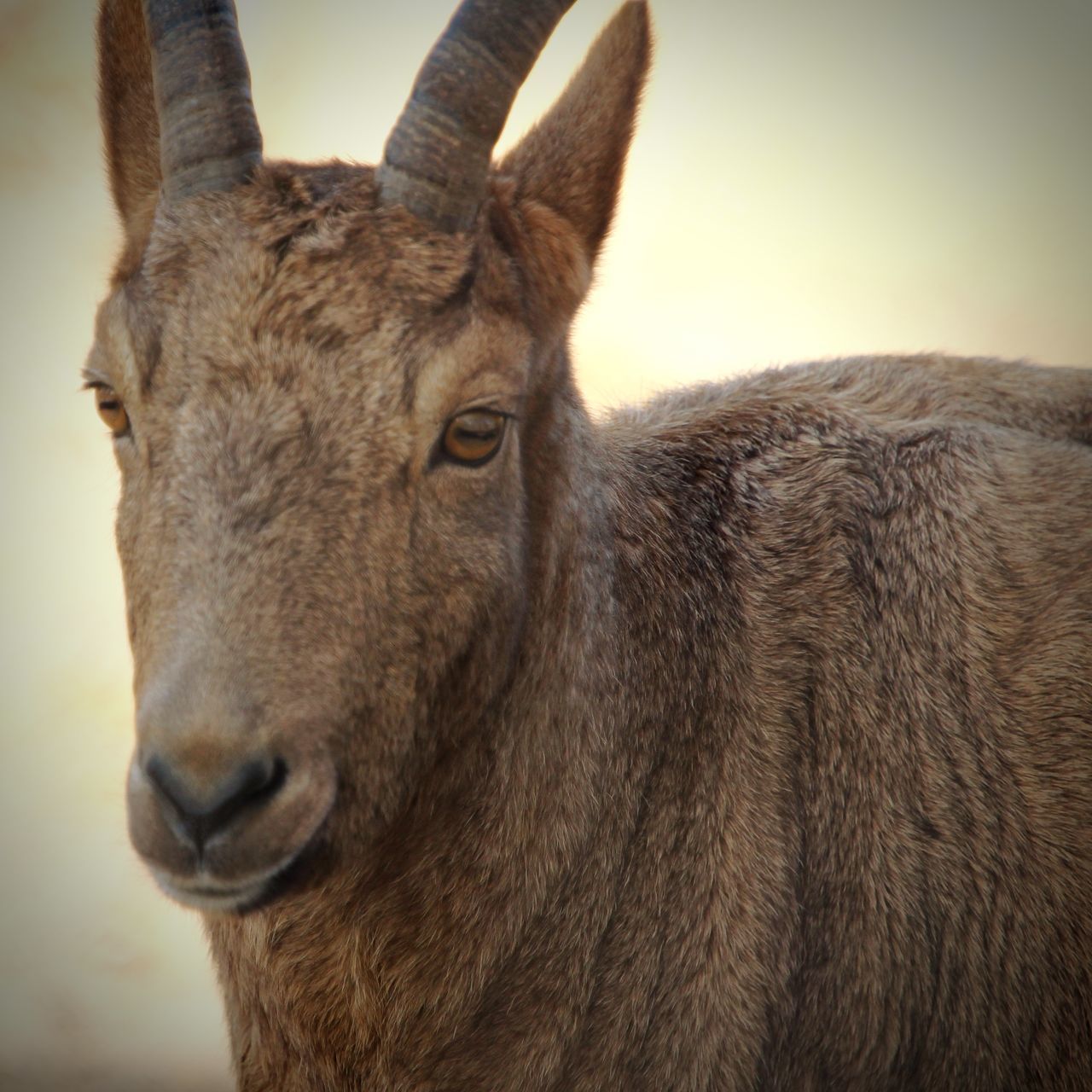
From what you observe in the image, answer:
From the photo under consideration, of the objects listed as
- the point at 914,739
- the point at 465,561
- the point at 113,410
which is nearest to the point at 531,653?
the point at 465,561

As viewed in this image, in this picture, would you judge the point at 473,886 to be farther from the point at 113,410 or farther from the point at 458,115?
the point at 458,115

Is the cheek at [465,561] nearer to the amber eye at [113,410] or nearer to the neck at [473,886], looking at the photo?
the neck at [473,886]

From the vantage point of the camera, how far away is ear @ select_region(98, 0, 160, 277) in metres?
3.19

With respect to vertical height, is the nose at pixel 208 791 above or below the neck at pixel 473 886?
above

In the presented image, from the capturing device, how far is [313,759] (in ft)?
7.32

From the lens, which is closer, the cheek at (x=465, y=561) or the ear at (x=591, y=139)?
the cheek at (x=465, y=561)

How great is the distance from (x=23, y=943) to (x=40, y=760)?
1.11 metres

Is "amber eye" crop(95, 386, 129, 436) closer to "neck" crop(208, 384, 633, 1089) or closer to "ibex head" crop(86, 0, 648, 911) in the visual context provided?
"ibex head" crop(86, 0, 648, 911)

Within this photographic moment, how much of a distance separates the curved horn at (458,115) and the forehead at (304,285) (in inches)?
2.8

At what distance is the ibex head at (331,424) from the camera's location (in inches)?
85.4

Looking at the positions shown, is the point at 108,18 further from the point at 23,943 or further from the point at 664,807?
the point at 23,943

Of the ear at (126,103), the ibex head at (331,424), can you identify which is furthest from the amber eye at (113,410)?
the ear at (126,103)

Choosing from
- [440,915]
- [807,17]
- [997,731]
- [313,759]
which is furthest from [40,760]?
[807,17]

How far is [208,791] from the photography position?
80.0 inches
